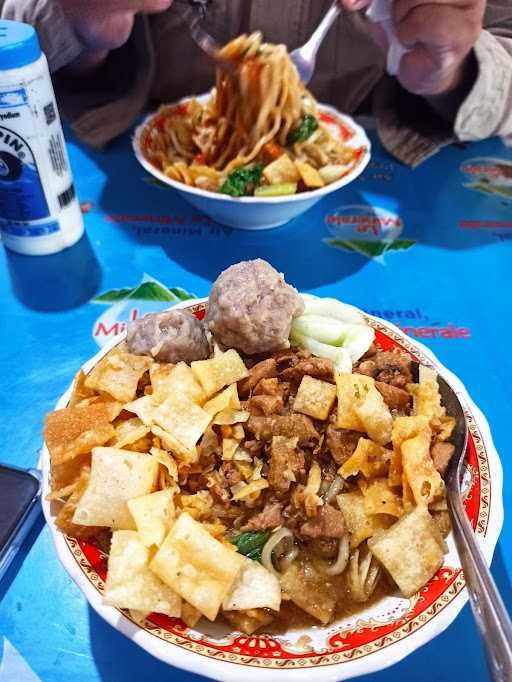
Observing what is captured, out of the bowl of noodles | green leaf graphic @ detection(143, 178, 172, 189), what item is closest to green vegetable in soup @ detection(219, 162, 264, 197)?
the bowl of noodles

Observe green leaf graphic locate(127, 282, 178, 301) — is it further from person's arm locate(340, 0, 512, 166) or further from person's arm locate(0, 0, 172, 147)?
person's arm locate(340, 0, 512, 166)

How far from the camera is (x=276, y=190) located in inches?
86.4

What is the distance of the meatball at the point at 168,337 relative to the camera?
1442 mm

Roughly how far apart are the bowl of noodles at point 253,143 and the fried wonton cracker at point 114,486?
1.21m

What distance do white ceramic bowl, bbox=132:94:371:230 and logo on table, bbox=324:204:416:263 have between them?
19cm

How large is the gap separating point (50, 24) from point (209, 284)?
1.47 m

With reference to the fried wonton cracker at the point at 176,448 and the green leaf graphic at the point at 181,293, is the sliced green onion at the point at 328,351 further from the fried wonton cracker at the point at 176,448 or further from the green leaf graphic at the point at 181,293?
the green leaf graphic at the point at 181,293

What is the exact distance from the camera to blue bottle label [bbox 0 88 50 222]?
182cm

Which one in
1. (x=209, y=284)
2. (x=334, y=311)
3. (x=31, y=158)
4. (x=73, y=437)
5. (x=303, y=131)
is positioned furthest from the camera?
(x=303, y=131)

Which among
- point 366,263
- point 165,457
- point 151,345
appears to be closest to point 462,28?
point 366,263

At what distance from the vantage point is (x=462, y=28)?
2.52 meters

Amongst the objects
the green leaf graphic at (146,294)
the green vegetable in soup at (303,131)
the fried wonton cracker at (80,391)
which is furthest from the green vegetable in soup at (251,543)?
the green vegetable in soup at (303,131)

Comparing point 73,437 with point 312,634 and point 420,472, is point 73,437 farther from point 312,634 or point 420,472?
point 420,472

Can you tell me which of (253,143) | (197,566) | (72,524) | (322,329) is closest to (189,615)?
(197,566)
